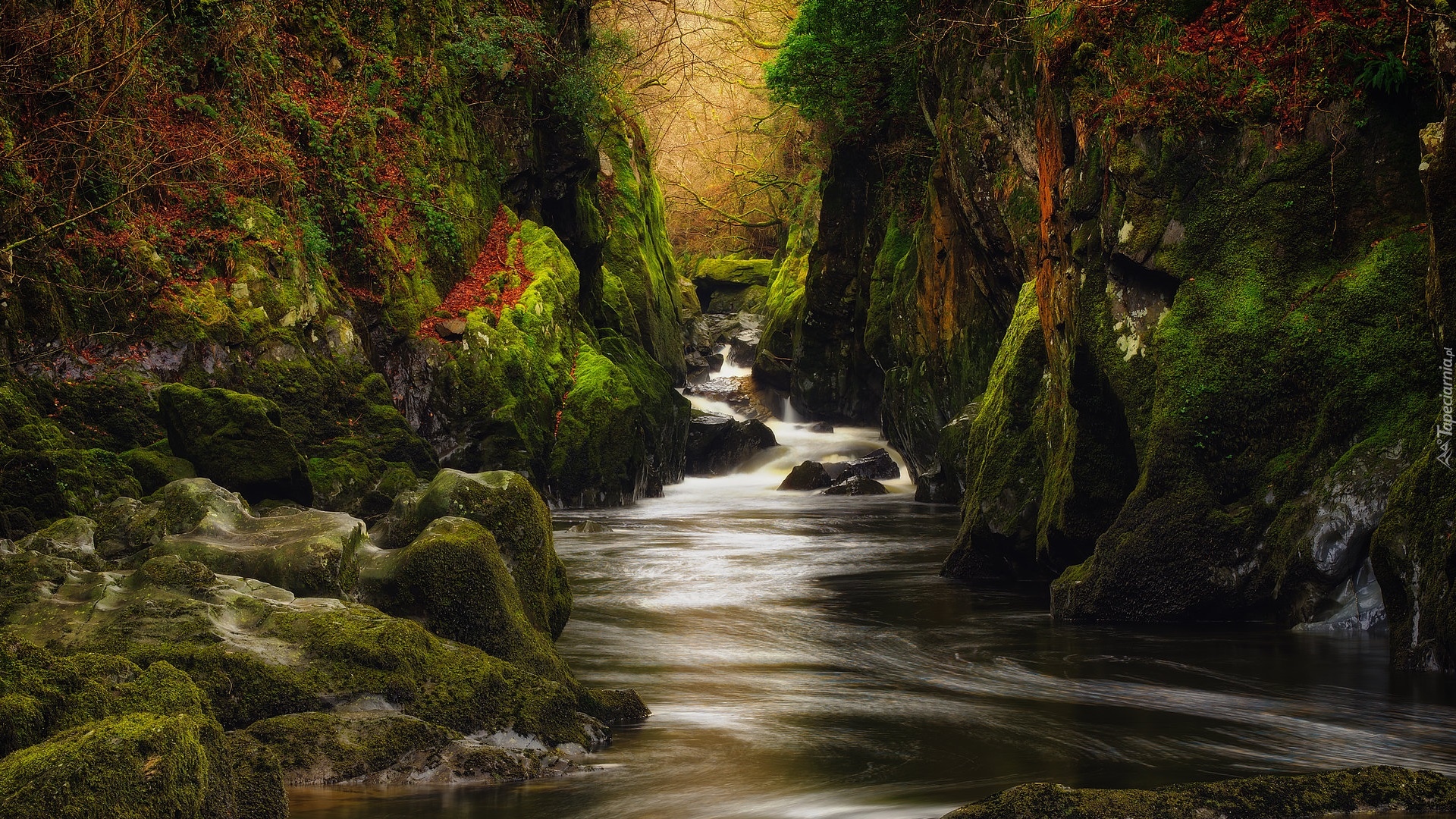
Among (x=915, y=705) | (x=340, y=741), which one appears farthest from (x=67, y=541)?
(x=915, y=705)

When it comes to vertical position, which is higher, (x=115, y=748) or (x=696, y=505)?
(x=696, y=505)

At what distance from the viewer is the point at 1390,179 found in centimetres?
802

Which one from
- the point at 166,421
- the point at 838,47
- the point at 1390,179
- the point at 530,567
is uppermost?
the point at 838,47

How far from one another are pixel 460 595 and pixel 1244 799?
13.0 ft

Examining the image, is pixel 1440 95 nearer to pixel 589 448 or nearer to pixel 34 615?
pixel 34 615

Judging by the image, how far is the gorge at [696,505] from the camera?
192 inches

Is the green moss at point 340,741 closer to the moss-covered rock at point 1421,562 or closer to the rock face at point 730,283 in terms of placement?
the moss-covered rock at point 1421,562

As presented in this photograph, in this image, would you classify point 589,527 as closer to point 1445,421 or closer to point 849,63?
point 849,63

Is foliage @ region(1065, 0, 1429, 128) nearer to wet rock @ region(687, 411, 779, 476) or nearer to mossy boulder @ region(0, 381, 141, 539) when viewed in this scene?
mossy boulder @ region(0, 381, 141, 539)

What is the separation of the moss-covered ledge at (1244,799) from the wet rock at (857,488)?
18.1 metres

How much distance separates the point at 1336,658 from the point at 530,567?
210 inches

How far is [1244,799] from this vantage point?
393 centimetres

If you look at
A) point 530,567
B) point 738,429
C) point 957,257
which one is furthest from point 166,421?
point 738,429

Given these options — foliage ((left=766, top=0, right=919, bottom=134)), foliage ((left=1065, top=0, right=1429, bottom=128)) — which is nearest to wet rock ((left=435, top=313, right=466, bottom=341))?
foliage ((left=766, top=0, right=919, bottom=134))
